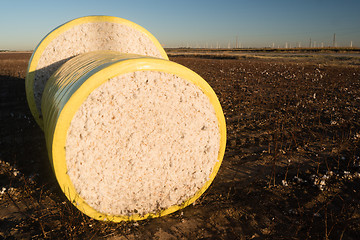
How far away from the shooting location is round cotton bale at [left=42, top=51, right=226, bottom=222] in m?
3.03

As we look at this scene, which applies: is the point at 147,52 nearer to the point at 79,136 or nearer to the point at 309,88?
the point at 79,136

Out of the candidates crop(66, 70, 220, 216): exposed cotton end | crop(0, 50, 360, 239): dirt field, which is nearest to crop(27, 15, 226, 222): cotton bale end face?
crop(66, 70, 220, 216): exposed cotton end

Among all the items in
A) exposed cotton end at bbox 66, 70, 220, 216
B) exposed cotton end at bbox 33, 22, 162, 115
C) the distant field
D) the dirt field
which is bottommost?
the dirt field

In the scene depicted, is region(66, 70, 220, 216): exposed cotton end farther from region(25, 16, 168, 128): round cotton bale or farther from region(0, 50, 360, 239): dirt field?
region(25, 16, 168, 128): round cotton bale

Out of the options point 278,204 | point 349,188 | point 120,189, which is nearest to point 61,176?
point 120,189

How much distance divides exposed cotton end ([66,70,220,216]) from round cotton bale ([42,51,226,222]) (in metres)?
0.01

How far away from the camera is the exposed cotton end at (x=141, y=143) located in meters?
3.11

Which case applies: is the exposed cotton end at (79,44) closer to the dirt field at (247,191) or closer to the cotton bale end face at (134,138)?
the dirt field at (247,191)

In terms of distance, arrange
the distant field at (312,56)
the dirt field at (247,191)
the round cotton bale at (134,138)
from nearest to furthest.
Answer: the round cotton bale at (134,138)
the dirt field at (247,191)
the distant field at (312,56)

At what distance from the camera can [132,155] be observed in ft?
11.1

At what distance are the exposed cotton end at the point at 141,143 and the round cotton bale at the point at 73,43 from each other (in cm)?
389

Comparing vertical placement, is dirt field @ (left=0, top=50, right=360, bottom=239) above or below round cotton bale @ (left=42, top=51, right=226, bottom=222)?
below

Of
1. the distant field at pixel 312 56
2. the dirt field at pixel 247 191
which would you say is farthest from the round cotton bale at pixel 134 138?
the distant field at pixel 312 56

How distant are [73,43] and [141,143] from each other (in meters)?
4.61
